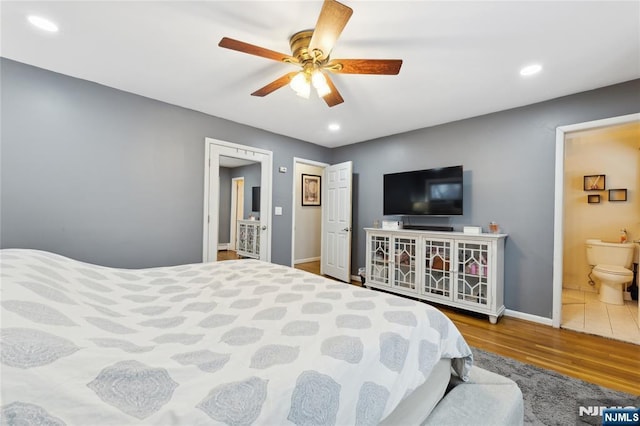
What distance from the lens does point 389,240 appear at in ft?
12.4

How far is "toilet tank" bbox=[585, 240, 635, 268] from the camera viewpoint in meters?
3.66

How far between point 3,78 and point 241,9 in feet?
7.37

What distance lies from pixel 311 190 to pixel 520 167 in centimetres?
418

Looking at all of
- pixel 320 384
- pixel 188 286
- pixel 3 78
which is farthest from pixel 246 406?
pixel 3 78

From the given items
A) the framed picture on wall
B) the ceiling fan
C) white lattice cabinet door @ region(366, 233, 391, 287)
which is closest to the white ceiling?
the ceiling fan

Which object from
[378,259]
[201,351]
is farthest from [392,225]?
[201,351]

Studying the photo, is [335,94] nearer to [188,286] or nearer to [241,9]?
[241,9]

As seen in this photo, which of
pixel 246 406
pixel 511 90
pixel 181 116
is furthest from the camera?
pixel 181 116

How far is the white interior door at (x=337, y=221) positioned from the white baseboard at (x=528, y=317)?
87.2 inches

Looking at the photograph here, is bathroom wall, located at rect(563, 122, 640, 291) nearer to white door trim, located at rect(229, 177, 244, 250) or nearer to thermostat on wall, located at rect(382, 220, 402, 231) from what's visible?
thermostat on wall, located at rect(382, 220, 402, 231)

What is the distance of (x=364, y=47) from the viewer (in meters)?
2.02

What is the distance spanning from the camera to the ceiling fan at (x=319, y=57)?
4.95 feet

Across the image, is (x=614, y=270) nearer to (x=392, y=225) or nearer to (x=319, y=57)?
(x=392, y=225)

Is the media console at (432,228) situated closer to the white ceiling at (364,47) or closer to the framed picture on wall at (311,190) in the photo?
the white ceiling at (364,47)
